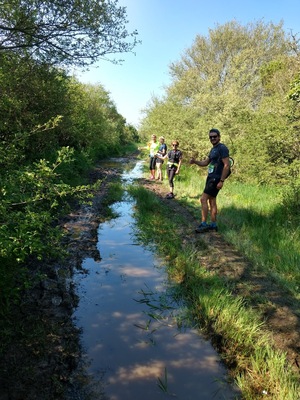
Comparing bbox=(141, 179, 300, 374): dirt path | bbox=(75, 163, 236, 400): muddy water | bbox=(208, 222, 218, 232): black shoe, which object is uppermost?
bbox=(208, 222, 218, 232): black shoe

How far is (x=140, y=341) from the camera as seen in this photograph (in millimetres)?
3252

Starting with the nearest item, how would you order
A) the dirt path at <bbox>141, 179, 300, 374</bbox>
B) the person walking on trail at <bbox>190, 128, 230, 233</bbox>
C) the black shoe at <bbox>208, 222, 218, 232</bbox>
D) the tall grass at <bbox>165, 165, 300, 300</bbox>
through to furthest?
the dirt path at <bbox>141, 179, 300, 374</bbox>
the tall grass at <bbox>165, 165, 300, 300</bbox>
the person walking on trail at <bbox>190, 128, 230, 233</bbox>
the black shoe at <bbox>208, 222, 218, 232</bbox>

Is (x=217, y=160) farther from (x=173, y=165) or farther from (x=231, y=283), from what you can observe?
(x=173, y=165)

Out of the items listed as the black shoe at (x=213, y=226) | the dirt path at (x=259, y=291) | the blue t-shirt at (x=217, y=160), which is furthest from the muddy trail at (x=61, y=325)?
the blue t-shirt at (x=217, y=160)

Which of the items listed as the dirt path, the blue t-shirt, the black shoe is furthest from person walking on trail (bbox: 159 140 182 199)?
the dirt path

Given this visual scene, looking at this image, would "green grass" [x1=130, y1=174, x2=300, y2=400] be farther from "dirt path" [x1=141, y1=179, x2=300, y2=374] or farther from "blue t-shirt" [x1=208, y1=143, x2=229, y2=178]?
"blue t-shirt" [x1=208, y1=143, x2=229, y2=178]

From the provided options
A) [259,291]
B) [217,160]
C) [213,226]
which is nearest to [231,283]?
[259,291]

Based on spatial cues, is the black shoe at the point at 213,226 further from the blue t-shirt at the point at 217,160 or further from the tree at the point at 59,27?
the tree at the point at 59,27

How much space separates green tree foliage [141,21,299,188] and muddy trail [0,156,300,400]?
532 cm

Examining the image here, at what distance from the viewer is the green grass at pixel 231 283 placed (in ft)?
8.85

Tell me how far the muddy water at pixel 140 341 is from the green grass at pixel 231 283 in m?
0.21

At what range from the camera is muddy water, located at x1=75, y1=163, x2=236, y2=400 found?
2.65 metres

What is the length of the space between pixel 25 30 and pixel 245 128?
858 centimetres

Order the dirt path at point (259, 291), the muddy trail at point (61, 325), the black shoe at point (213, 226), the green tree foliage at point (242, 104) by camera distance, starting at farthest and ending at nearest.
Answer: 1. the green tree foliage at point (242, 104)
2. the black shoe at point (213, 226)
3. the dirt path at point (259, 291)
4. the muddy trail at point (61, 325)
